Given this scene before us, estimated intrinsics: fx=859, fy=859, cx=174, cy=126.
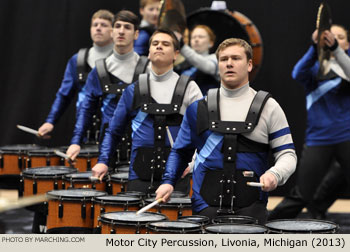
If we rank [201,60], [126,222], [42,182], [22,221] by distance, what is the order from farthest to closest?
[22,221]
[201,60]
[42,182]
[126,222]

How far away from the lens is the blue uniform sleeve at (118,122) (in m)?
5.50

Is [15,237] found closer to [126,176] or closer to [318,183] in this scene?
[126,176]

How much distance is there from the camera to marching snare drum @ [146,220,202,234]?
3.94 m

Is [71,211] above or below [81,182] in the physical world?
below

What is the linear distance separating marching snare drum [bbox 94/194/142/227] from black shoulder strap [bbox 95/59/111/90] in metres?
1.46

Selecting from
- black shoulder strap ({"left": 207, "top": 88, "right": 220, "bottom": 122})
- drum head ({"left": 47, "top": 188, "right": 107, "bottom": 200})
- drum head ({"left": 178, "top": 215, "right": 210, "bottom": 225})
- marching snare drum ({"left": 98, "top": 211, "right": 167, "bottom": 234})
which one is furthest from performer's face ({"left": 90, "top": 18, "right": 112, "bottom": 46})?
drum head ({"left": 178, "top": 215, "right": 210, "bottom": 225})

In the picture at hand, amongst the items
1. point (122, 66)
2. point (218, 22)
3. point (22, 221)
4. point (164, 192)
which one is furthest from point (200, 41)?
point (164, 192)

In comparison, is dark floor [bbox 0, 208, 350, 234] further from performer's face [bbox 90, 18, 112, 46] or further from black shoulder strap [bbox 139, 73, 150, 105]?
black shoulder strap [bbox 139, 73, 150, 105]

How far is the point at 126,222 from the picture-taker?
4246 mm

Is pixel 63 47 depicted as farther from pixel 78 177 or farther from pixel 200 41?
pixel 78 177

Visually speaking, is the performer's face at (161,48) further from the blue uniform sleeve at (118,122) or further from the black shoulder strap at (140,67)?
the black shoulder strap at (140,67)

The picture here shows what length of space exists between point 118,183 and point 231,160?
1.50 meters

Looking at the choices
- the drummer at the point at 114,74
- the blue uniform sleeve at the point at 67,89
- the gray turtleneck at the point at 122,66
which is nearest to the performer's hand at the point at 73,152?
the drummer at the point at 114,74

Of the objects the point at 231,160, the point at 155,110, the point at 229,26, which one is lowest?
the point at 231,160
